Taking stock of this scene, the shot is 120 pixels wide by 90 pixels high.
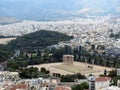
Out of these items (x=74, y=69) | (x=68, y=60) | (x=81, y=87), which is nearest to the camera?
(x=81, y=87)

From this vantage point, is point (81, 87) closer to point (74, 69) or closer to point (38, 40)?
point (74, 69)

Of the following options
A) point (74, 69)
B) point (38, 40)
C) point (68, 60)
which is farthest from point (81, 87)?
point (38, 40)

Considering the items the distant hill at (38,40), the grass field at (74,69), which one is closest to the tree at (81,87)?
the grass field at (74,69)

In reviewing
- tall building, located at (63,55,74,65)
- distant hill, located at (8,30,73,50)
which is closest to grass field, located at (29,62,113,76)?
tall building, located at (63,55,74,65)

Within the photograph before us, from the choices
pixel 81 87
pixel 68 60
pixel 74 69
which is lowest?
pixel 74 69

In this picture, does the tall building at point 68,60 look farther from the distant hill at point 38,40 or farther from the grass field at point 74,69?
the distant hill at point 38,40

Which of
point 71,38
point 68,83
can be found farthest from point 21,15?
point 68,83

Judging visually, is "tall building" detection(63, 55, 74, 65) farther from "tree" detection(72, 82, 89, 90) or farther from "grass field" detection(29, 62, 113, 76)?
"tree" detection(72, 82, 89, 90)

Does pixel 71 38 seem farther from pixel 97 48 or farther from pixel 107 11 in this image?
pixel 107 11

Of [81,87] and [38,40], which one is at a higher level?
[81,87]

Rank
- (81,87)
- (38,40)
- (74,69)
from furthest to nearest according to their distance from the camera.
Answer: (38,40), (74,69), (81,87)
